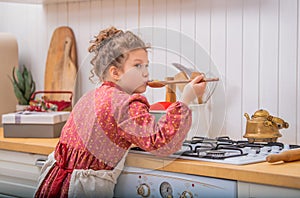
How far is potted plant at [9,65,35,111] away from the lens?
2752 mm

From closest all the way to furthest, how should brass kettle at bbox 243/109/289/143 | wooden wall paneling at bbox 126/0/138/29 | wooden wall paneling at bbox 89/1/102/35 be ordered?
brass kettle at bbox 243/109/289/143
wooden wall paneling at bbox 126/0/138/29
wooden wall paneling at bbox 89/1/102/35

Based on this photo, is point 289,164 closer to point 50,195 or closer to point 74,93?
point 50,195

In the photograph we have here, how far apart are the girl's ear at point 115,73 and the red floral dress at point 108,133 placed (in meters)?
0.02

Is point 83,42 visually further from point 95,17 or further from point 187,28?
point 187,28

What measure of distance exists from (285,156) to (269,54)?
595 millimetres

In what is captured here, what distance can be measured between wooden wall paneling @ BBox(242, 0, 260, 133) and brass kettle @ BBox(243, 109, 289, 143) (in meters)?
0.16

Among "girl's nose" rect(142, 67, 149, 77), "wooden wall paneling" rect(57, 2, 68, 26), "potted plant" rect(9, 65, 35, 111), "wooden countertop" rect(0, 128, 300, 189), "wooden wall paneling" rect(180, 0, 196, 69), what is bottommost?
"wooden countertop" rect(0, 128, 300, 189)

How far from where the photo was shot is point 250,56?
2.20m

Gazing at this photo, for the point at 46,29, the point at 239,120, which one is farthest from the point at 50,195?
the point at 46,29

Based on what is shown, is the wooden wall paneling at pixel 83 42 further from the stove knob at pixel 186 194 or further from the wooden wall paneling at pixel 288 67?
the stove knob at pixel 186 194

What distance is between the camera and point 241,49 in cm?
222

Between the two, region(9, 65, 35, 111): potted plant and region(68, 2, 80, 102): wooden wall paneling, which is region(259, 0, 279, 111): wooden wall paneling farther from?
region(9, 65, 35, 111): potted plant

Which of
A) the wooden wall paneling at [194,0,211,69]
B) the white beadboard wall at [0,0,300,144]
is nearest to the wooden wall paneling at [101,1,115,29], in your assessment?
the white beadboard wall at [0,0,300,144]

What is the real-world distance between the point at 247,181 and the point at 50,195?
0.66 m
